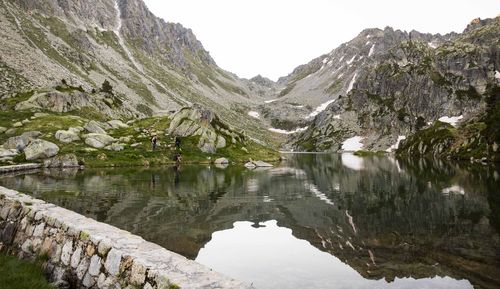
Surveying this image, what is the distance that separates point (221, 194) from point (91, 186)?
14486 millimetres

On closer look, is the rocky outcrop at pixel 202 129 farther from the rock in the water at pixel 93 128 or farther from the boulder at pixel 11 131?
the boulder at pixel 11 131

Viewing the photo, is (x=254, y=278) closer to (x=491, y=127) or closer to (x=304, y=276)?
(x=304, y=276)

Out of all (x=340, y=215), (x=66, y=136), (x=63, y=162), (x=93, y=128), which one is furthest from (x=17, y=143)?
→ (x=340, y=215)

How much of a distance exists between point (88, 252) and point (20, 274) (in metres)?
2.27

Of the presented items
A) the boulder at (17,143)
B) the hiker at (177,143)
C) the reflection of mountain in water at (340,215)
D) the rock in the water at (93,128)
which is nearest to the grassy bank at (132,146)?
the hiker at (177,143)

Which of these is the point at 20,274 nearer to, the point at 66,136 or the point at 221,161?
the point at 66,136

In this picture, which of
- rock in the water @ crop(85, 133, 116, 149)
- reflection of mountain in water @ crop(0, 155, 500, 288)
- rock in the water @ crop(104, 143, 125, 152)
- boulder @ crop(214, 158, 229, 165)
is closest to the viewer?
reflection of mountain in water @ crop(0, 155, 500, 288)

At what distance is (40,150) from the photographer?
66.5 meters

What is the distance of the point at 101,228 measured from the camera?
14320 mm

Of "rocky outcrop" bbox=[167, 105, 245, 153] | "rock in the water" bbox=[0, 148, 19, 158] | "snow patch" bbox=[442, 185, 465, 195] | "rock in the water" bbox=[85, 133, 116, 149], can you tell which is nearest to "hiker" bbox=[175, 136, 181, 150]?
"rocky outcrop" bbox=[167, 105, 245, 153]

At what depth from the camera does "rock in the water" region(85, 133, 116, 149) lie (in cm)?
7800

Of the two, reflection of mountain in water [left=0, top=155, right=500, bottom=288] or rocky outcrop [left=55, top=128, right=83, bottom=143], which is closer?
reflection of mountain in water [left=0, top=155, right=500, bottom=288]

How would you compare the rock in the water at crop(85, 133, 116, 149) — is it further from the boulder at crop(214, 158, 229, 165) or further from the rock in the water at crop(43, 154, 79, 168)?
the boulder at crop(214, 158, 229, 165)

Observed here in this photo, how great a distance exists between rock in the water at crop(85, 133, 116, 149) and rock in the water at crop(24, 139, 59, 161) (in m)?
8.75
